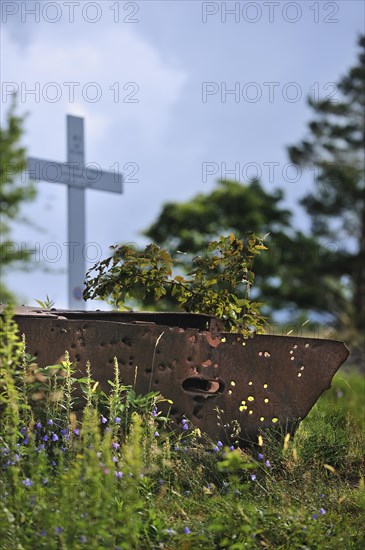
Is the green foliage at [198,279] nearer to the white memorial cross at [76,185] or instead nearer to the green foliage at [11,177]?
the white memorial cross at [76,185]

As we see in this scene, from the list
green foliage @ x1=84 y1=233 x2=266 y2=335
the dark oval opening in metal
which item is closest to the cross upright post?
green foliage @ x1=84 y1=233 x2=266 y2=335

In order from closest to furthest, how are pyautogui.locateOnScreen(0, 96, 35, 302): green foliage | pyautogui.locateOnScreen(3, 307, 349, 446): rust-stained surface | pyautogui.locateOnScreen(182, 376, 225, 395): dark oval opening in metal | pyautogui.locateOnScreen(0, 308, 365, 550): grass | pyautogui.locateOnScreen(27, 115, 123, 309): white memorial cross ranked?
pyautogui.locateOnScreen(0, 308, 365, 550): grass, pyautogui.locateOnScreen(3, 307, 349, 446): rust-stained surface, pyautogui.locateOnScreen(182, 376, 225, 395): dark oval opening in metal, pyautogui.locateOnScreen(27, 115, 123, 309): white memorial cross, pyautogui.locateOnScreen(0, 96, 35, 302): green foliage

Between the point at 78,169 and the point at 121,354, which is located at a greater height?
the point at 78,169

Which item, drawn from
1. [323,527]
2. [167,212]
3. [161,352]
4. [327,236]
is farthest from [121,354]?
[327,236]

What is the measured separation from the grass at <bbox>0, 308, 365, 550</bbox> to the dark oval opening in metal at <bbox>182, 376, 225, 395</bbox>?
25cm

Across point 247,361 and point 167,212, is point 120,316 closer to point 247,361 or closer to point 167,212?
point 247,361

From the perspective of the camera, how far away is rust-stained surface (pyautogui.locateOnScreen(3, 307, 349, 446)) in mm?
4488

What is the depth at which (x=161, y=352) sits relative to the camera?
15.0 feet

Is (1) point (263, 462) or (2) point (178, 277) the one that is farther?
(2) point (178, 277)

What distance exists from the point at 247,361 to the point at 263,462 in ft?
2.10

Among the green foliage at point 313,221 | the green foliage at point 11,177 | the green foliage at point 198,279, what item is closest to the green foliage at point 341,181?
the green foliage at point 313,221

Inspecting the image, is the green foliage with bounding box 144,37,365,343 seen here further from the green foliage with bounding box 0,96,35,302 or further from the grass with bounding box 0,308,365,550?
the grass with bounding box 0,308,365,550

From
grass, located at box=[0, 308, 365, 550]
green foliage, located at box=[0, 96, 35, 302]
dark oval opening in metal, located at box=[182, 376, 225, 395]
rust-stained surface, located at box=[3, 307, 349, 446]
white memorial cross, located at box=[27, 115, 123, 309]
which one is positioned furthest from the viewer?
green foliage, located at box=[0, 96, 35, 302]

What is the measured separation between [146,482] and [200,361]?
118cm
